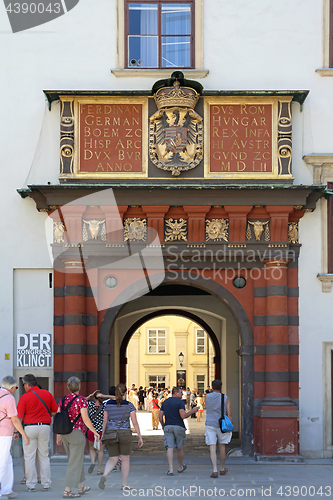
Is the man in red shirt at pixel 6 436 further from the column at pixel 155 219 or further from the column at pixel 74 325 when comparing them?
the column at pixel 155 219

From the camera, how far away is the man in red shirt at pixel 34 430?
9.58 metres

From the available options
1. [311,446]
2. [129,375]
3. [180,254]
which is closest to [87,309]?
[180,254]

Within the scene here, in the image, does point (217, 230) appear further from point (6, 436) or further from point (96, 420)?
point (6, 436)

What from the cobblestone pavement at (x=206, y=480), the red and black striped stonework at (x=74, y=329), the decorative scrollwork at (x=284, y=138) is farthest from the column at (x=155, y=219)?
the cobblestone pavement at (x=206, y=480)

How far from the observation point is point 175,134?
1260 centimetres

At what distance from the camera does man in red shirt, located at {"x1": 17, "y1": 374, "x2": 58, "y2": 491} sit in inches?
377

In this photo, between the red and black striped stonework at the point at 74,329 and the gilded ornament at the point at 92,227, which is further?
the gilded ornament at the point at 92,227

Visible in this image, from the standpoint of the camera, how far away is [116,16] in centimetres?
1336

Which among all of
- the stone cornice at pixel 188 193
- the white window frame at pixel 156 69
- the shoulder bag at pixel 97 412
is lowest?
the shoulder bag at pixel 97 412

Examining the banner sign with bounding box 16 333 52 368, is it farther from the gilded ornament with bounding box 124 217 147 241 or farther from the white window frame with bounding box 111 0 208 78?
the white window frame with bounding box 111 0 208 78

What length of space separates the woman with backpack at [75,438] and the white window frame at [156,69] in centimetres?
641

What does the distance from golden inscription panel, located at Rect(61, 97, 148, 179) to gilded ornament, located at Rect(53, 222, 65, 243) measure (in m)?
1.08

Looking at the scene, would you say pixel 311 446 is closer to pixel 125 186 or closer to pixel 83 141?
pixel 125 186

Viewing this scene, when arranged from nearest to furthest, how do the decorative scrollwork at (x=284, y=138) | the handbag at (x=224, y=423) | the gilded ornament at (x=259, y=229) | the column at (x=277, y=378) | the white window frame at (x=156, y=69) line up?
the handbag at (x=224, y=423), the column at (x=277, y=378), the gilded ornament at (x=259, y=229), the decorative scrollwork at (x=284, y=138), the white window frame at (x=156, y=69)
